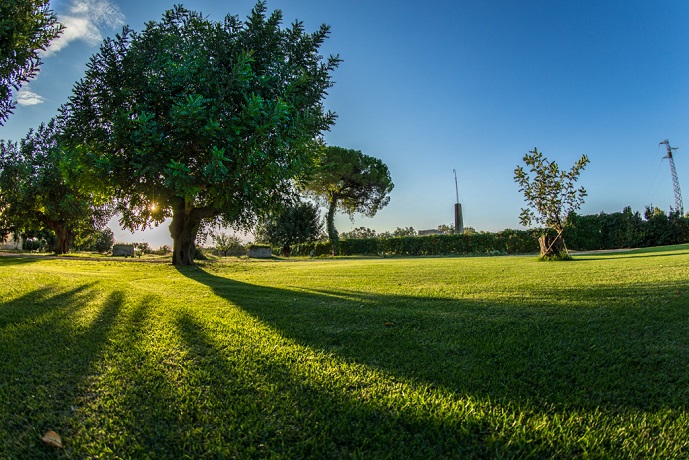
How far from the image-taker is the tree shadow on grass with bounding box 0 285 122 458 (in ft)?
6.12

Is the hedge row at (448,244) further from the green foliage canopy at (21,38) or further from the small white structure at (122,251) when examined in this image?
the green foliage canopy at (21,38)

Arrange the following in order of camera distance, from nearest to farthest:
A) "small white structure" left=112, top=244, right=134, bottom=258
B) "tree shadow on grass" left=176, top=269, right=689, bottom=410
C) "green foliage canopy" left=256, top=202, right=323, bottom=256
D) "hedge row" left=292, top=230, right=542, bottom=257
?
1. "tree shadow on grass" left=176, top=269, right=689, bottom=410
2. "hedge row" left=292, top=230, right=542, bottom=257
3. "small white structure" left=112, top=244, right=134, bottom=258
4. "green foliage canopy" left=256, top=202, right=323, bottom=256

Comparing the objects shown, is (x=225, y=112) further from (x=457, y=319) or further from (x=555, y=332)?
(x=555, y=332)

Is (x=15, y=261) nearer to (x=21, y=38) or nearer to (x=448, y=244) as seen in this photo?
(x=21, y=38)

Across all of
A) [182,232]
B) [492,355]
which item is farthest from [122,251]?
[492,355]

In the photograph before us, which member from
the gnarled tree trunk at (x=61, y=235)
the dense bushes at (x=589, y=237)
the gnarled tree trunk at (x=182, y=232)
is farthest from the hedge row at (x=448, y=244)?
the gnarled tree trunk at (x=61, y=235)

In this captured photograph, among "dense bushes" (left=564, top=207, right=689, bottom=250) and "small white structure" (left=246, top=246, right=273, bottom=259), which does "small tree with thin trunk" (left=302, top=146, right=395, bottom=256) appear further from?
"dense bushes" (left=564, top=207, right=689, bottom=250)

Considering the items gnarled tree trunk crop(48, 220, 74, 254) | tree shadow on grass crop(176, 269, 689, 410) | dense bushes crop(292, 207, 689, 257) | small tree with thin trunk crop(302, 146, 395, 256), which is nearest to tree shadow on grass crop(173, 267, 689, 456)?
tree shadow on grass crop(176, 269, 689, 410)

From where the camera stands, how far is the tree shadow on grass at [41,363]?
1865mm

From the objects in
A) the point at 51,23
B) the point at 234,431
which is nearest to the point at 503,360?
the point at 234,431

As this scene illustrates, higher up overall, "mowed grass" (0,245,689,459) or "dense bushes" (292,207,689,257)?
"dense bushes" (292,207,689,257)

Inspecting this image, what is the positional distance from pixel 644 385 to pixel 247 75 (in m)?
8.40

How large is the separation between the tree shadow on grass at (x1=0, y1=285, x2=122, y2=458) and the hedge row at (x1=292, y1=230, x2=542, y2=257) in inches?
1000

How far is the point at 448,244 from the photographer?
95.3ft
